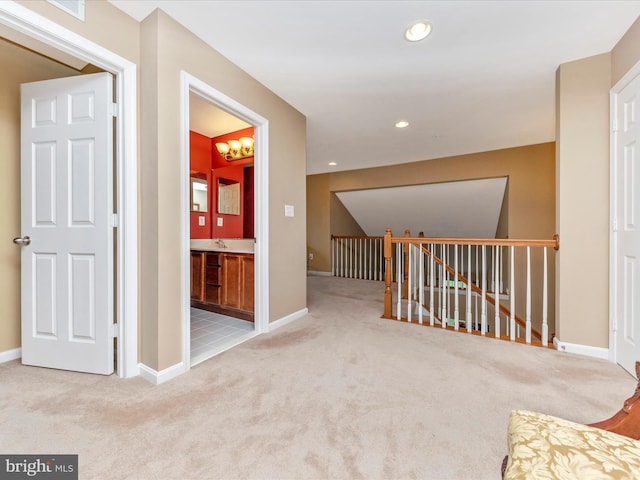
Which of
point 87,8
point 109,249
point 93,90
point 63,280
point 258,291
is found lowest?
point 258,291

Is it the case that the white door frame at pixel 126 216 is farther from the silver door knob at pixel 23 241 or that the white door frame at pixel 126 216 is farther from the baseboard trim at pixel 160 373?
Answer: the silver door knob at pixel 23 241

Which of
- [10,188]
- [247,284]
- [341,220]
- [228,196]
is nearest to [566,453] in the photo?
[247,284]

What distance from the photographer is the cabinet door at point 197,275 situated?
3.51 metres

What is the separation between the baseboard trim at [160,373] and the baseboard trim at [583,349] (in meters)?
2.98

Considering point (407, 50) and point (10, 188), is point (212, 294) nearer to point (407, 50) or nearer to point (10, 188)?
point (10, 188)

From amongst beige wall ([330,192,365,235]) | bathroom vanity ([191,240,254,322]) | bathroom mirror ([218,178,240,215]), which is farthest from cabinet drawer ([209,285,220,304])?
beige wall ([330,192,365,235])

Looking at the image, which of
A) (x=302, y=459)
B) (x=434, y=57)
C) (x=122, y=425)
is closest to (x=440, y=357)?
(x=302, y=459)

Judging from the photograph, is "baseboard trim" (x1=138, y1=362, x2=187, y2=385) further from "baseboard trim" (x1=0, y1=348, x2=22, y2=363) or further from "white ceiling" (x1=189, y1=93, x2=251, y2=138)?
"white ceiling" (x1=189, y1=93, x2=251, y2=138)

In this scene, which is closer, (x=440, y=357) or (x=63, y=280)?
(x=63, y=280)

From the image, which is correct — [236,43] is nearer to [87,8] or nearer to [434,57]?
[87,8]

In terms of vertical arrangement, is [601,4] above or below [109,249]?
above

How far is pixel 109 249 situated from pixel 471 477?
2.27 m

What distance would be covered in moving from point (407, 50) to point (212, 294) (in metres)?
3.19

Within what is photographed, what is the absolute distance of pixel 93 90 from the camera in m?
1.82
